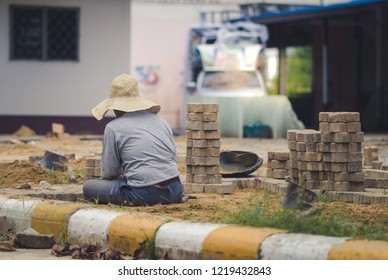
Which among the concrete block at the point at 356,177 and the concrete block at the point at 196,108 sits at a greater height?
the concrete block at the point at 196,108

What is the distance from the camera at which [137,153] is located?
959 centimetres

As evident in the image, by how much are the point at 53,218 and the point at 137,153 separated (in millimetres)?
1028

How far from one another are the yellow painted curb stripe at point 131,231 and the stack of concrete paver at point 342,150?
277 cm

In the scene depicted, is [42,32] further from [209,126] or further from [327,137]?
[327,137]

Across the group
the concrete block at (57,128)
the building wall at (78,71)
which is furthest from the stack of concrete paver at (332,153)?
the building wall at (78,71)

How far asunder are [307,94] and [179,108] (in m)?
4.18

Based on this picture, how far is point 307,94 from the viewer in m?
35.0

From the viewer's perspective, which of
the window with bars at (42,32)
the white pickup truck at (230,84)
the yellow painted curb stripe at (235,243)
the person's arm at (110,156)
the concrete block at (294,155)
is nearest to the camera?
the yellow painted curb stripe at (235,243)

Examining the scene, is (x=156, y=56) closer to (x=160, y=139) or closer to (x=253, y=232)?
(x=160, y=139)

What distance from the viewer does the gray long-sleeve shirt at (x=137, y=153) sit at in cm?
953

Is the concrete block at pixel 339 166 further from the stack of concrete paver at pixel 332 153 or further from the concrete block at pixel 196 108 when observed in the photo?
the concrete block at pixel 196 108

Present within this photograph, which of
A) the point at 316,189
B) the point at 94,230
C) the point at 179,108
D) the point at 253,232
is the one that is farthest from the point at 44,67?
the point at 253,232

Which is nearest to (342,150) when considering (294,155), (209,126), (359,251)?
(294,155)

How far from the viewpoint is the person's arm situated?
31.6 ft
